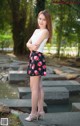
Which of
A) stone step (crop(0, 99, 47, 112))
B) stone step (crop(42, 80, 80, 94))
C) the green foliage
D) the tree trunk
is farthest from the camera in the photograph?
the green foliage

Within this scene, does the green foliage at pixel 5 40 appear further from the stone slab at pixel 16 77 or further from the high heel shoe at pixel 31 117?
the high heel shoe at pixel 31 117

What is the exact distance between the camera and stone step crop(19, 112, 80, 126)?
4914 mm

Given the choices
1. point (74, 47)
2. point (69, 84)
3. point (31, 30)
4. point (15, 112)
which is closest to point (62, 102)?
point (69, 84)

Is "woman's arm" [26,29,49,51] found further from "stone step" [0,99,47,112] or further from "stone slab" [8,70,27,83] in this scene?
"stone slab" [8,70,27,83]

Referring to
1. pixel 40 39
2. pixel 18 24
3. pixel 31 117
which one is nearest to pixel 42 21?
pixel 40 39

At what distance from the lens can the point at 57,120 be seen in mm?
5090

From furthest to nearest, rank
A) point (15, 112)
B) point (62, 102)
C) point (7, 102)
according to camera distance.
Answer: point (62, 102) → point (7, 102) → point (15, 112)

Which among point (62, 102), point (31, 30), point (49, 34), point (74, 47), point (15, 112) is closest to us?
point (49, 34)

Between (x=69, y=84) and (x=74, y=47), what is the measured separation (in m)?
8.07

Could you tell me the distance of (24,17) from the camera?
46.9 ft

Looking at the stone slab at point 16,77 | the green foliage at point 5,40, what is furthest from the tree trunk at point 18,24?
the stone slab at point 16,77

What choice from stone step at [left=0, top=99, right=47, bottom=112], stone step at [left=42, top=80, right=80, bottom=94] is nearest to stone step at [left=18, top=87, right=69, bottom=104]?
stone step at [left=42, top=80, right=80, bottom=94]

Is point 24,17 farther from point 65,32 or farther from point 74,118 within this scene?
point 74,118

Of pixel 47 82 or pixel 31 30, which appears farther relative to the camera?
pixel 31 30
